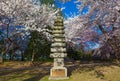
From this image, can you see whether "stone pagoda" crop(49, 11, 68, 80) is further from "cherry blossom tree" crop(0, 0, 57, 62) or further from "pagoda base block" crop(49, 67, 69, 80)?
"cherry blossom tree" crop(0, 0, 57, 62)

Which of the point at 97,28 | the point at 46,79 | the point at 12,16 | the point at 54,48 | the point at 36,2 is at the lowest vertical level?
the point at 46,79

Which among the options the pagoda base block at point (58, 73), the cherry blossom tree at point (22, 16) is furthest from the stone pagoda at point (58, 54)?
the cherry blossom tree at point (22, 16)

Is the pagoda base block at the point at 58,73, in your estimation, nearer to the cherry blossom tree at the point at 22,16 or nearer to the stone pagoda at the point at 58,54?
the stone pagoda at the point at 58,54

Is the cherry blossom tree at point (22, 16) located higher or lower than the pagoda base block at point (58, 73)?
higher

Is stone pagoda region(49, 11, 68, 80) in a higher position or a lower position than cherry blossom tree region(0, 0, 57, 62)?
lower

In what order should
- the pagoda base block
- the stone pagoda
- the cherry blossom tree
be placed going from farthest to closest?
the cherry blossom tree, the stone pagoda, the pagoda base block

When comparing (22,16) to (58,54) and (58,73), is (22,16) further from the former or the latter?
(58,73)

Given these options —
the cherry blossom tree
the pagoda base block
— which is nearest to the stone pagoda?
the pagoda base block

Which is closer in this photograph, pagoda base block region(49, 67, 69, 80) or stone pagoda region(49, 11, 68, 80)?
pagoda base block region(49, 67, 69, 80)

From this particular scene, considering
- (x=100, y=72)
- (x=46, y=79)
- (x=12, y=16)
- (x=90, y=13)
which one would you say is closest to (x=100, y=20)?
(x=90, y=13)

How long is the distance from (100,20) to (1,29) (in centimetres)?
1565

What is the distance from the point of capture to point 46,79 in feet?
65.2

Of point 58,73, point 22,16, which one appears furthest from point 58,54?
point 22,16

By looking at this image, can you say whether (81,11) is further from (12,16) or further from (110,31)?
(12,16)
